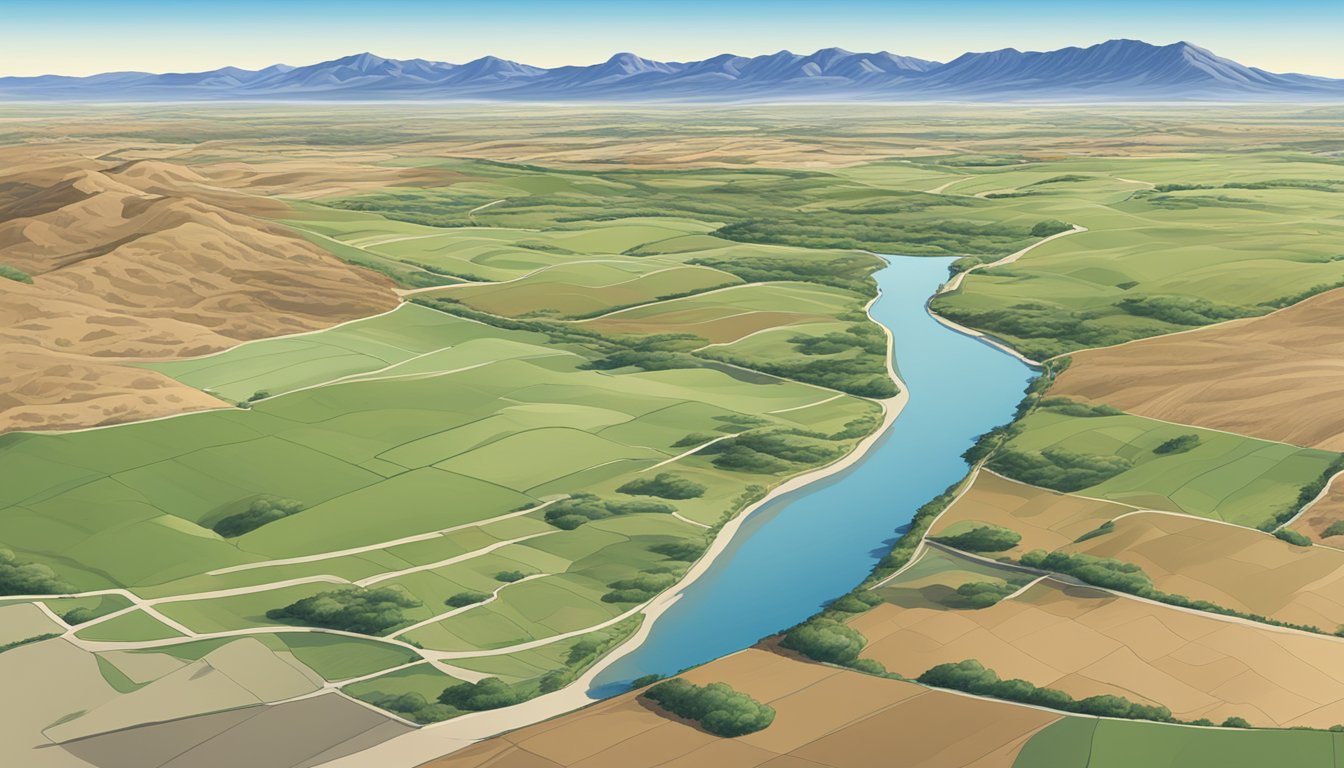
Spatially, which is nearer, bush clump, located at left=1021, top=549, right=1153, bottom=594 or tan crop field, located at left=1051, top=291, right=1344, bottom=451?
bush clump, located at left=1021, top=549, right=1153, bottom=594

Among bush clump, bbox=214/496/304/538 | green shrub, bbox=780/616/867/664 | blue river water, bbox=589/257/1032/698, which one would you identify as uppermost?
bush clump, bbox=214/496/304/538

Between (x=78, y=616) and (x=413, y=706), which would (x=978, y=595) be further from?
(x=78, y=616)

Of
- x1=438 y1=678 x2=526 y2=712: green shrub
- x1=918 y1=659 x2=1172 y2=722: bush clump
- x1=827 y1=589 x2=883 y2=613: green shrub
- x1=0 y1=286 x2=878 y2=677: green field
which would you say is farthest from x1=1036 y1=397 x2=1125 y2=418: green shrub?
x1=438 y1=678 x2=526 y2=712: green shrub

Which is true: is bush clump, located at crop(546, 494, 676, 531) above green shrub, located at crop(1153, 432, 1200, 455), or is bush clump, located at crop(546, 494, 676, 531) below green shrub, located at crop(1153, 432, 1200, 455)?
below

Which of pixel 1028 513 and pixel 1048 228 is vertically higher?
pixel 1048 228

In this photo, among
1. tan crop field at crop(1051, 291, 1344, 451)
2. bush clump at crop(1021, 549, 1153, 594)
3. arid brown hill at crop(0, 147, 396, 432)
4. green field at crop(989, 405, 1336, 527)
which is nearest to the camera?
bush clump at crop(1021, 549, 1153, 594)

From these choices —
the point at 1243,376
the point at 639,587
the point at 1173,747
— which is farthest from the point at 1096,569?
the point at 1243,376

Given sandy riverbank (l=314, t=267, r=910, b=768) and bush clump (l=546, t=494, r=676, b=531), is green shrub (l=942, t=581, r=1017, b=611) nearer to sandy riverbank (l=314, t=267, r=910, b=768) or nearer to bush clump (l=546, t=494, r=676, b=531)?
sandy riverbank (l=314, t=267, r=910, b=768)
